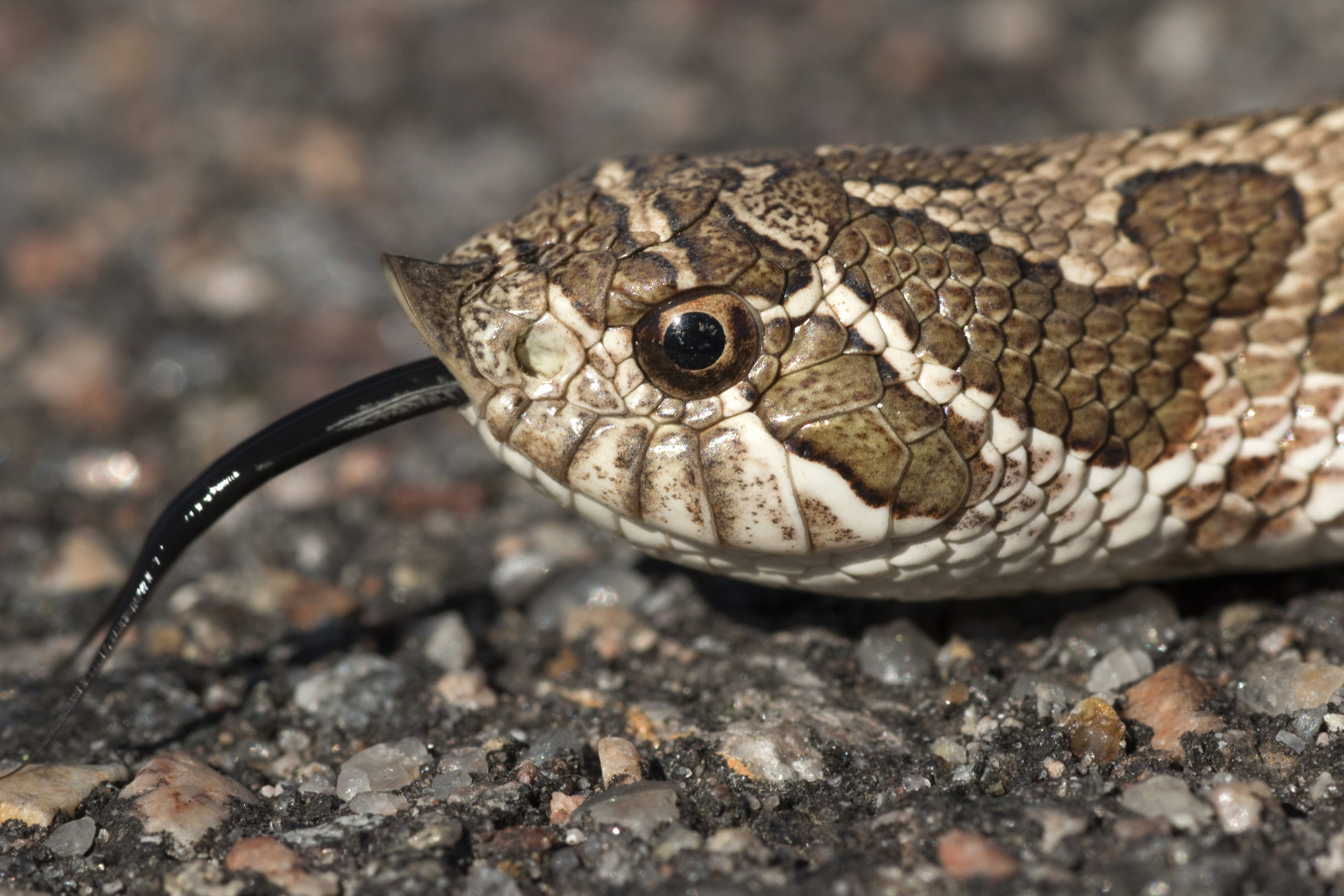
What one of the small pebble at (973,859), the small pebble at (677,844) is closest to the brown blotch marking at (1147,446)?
the small pebble at (973,859)

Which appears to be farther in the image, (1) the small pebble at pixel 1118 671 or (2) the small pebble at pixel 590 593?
(2) the small pebble at pixel 590 593

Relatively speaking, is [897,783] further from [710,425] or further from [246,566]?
[246,566]

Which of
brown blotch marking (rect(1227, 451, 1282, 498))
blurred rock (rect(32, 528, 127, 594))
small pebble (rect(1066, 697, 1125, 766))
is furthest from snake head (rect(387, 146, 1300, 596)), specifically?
blurred rock (rect(32, 528, 127, 594))

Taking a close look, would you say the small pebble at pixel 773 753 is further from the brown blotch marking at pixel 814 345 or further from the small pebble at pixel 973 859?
the brown blotch marking at pixel 814 345

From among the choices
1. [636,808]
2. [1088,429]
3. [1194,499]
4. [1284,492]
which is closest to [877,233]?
[1088,429]

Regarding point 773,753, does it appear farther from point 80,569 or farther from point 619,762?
point 80,569

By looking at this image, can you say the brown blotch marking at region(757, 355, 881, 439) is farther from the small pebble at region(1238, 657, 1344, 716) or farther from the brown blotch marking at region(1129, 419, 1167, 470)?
the small pebble at region(1238, 657, 1344, 716)
